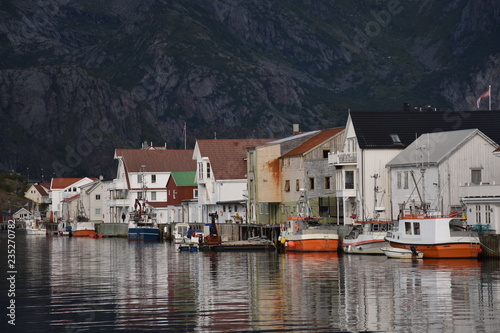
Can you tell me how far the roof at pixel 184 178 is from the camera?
517ft

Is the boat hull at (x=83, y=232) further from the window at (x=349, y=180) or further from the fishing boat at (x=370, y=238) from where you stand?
the fishing boat at (x=370, y=238)

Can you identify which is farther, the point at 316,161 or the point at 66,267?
the point at 316,161

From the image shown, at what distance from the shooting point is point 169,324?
1777 inches

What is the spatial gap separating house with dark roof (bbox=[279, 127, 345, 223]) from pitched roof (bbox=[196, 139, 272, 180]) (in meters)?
18.2

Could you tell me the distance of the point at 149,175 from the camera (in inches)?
6619

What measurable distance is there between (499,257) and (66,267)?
1327 inches

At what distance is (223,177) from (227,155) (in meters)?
3.85

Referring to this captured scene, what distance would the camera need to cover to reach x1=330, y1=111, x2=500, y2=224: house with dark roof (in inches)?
3875

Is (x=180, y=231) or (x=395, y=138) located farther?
(x=180, y=231)

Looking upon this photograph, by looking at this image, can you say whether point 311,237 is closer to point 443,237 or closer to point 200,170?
point 443,237

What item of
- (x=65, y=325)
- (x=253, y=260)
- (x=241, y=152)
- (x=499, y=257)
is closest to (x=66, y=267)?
(x=253, y=260)

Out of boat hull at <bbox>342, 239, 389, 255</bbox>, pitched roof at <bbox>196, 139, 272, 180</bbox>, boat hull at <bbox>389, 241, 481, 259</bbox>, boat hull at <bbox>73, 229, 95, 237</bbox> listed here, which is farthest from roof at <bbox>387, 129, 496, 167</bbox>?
boat hull at <bbox>73, 229, 95, 237</bbox>

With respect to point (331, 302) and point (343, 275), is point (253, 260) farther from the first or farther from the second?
point (331, 302)

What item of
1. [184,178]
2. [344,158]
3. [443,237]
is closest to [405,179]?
[344,158]
